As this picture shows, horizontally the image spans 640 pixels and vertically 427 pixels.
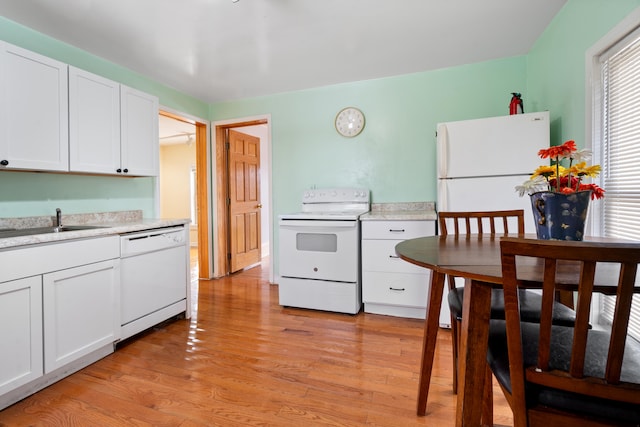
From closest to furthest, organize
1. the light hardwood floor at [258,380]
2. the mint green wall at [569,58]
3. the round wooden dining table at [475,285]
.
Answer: the round wooden dining table at [475,285]
the light hardwood floor at [258,380]
the mint green wall at [569,58]

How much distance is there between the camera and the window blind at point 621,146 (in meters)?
1.50

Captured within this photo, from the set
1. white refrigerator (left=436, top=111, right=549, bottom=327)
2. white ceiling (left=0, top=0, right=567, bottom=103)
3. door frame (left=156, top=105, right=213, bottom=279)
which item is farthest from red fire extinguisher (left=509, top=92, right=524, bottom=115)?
door frame (left=156, top=105, right=213, bottom=279)

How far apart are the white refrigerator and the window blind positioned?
456 mm

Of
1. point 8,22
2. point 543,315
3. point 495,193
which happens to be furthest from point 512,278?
point 8,22

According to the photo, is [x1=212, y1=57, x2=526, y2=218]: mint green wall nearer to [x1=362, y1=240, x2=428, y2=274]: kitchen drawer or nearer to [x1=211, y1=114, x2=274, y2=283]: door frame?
[x1=211, y1=114, x2=274, y2=283]: door frame

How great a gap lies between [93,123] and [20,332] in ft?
4.93

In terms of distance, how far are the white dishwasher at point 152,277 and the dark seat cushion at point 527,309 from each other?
213cm

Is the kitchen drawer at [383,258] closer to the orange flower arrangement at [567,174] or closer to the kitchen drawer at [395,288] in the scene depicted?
the kitchen drawer at [395,288]

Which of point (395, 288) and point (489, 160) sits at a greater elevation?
point (489, 160)

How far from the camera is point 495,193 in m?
2.29

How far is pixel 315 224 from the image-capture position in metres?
2.76

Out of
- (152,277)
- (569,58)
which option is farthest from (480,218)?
(152,277)

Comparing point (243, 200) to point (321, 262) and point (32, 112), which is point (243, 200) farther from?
point (32, 112)

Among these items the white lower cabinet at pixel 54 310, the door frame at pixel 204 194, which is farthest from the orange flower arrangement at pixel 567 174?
the door frame at pixel 204 194
